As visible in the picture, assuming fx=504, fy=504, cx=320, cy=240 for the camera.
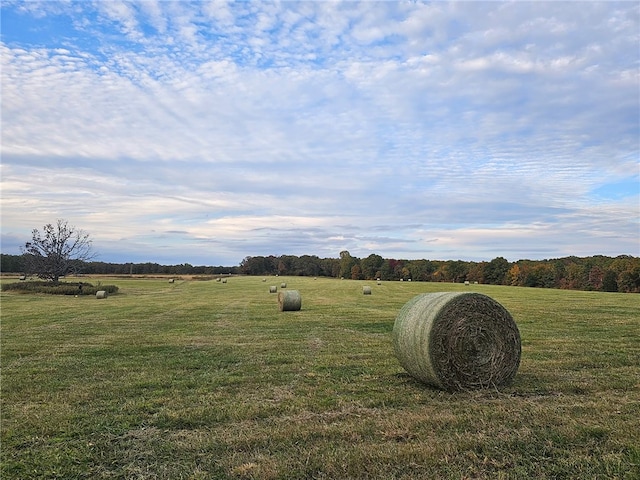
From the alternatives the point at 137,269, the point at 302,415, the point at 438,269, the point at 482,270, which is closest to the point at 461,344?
the point at 302,415

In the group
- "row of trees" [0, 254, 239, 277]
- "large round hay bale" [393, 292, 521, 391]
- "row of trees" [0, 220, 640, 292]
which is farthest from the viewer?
"row of trees" [0, 254, 239, 277]

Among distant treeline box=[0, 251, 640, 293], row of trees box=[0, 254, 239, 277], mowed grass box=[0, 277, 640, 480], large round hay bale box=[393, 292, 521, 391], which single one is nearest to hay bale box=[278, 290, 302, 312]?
mowed grass box=[0, 277, 640, 480]

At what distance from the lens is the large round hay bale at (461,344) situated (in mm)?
7680

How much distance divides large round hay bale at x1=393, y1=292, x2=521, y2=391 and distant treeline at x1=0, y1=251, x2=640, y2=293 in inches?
1807

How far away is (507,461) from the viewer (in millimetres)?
4848

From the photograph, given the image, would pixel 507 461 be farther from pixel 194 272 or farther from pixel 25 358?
pixel 194 272

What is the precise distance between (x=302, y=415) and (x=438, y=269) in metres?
82.9

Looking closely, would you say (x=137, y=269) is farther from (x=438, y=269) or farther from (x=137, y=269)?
(x=438, y=269)

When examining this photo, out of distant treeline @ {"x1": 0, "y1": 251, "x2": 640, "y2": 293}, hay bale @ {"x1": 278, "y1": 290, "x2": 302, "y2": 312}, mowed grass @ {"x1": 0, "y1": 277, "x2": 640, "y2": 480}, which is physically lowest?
mowed grass @ {"x1": 0, "y1": 277, "x2": 640, "y2": 480}

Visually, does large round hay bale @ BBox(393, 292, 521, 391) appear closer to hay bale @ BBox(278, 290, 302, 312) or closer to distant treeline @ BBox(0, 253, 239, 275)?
hay bale @ BBox(278, 290, 302, 312)

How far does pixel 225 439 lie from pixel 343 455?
1.37 metres

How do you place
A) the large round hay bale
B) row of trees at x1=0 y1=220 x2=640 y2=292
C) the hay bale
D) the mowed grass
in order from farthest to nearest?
row of trees at x1=0 y1=220 x2=640 y2=292 → the hay bale → the large round hay bale → the mowed grass

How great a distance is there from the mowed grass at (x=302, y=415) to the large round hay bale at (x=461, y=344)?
259 mm

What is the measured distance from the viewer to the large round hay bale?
302 inches
